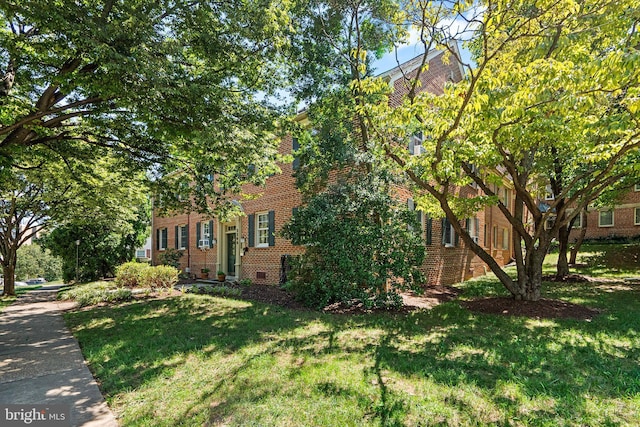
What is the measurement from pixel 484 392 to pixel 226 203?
8006 mm

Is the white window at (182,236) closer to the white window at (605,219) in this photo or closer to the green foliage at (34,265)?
the white window at (605,219)

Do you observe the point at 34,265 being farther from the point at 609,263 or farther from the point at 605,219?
the point at 605,219

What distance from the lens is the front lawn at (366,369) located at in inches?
120

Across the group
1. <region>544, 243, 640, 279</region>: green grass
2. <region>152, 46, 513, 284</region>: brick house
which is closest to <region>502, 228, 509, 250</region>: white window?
<region>544, 243, 640, 279</region>: green grass

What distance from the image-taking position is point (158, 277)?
38.3 feet

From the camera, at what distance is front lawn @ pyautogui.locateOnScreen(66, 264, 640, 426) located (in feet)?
10.0

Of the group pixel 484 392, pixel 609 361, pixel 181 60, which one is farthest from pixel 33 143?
pixel 609 361

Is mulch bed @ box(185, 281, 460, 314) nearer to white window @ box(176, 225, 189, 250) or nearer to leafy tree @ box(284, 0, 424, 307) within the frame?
leafy tree @ box(284, 0, 424, 307)

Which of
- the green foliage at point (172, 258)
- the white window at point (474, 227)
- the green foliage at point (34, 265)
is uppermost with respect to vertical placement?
the white window at point (474, 227)

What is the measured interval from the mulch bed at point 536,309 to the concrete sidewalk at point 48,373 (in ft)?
23.1

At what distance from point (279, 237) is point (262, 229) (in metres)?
2.78

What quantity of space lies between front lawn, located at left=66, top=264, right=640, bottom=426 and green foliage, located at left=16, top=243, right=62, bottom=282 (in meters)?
67.0

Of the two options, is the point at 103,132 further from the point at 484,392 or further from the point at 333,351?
the point at 484,392

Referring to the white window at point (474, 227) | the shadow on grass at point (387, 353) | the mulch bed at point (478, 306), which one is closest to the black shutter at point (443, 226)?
the white window at point (474, 227)
